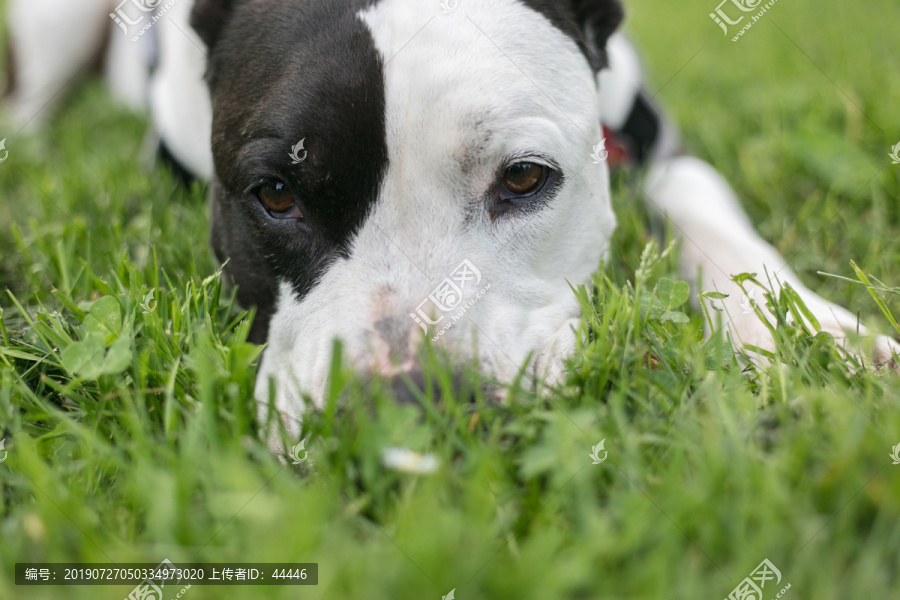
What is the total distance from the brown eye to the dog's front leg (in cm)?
48

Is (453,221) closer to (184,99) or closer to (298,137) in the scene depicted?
(298,137)

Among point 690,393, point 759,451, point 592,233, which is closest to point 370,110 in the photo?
point 592,233

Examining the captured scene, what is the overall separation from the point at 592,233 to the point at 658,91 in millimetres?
2569

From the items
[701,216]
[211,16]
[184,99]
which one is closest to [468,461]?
[701,216]

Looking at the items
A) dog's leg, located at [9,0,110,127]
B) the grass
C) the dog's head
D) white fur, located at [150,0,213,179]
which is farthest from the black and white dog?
dog's leg, located at [9,0,110,127]

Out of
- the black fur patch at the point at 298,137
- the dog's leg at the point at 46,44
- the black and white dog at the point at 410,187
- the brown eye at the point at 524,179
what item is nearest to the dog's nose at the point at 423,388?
the black and white dog at the point at 410,187

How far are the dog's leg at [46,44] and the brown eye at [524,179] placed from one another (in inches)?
150

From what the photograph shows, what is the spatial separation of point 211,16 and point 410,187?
41.3 inches

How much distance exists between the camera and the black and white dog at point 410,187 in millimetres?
1692

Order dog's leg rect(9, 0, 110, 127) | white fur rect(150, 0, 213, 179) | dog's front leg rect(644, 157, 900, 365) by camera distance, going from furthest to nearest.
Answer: dog's leg rect(9, 0, 110, 127) < white fur rect(150, 0, 213, 179) < dog's front leg rect(644, 157, 900, 365)

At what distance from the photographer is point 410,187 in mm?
1783

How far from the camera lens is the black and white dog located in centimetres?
169

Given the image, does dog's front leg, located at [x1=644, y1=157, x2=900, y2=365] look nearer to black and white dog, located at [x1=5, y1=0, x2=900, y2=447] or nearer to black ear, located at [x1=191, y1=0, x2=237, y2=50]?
black and white dog, located at [x1=5, y1=0, x2=900, y2=447]

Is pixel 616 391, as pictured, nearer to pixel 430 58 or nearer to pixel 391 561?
pixel 391 561
